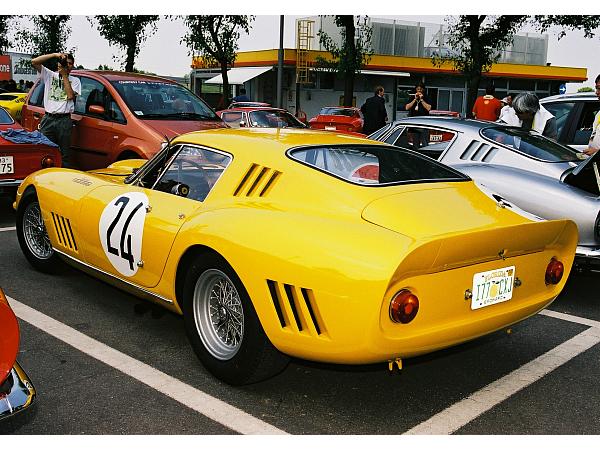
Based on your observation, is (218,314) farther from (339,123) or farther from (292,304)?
(339,123)

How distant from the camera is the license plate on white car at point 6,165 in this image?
25.6ft

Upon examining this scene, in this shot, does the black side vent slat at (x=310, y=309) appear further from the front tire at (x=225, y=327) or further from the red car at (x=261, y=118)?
the red car at (x=261, y=118)

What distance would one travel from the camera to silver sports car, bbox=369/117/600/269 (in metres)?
5.36

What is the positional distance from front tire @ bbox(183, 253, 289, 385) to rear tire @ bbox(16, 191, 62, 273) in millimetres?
2238

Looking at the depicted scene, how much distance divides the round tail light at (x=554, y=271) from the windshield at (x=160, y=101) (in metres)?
6.34

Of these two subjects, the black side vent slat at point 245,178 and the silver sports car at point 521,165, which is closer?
the black side vent slat at point 245,178

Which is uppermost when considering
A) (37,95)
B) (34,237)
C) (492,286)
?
(37,95)

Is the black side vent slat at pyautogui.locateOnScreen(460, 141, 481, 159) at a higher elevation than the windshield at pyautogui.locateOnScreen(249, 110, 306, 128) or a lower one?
higher

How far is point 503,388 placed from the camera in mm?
3854

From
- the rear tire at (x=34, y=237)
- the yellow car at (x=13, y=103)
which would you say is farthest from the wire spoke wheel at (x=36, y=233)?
the yellow car at (x=13, y=103)

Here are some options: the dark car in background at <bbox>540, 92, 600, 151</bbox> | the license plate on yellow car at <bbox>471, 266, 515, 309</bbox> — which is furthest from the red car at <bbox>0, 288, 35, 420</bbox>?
the dark car in background at <bbox>540, 92, 600, 151</bbox>

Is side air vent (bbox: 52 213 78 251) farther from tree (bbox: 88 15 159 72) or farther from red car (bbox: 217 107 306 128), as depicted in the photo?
tree (bbox: 88 15 159 72)

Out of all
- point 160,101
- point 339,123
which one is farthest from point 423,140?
point 339,123

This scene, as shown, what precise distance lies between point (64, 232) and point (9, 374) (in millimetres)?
2495
